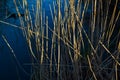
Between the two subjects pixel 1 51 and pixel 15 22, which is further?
pixel 15 22

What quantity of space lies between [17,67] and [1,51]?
42cm

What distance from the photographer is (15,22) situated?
157 inches

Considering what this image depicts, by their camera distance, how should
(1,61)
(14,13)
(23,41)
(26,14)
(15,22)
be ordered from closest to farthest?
(26,14)
(1,61)
(23,41)
(15,22)
(14,13)

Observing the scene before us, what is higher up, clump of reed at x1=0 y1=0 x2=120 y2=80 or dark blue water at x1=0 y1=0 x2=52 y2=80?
clump of reed at x1=0 y1=0 x2=120 y2=80

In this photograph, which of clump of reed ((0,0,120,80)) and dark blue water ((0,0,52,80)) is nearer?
clump of reed ((0,0,120,80))

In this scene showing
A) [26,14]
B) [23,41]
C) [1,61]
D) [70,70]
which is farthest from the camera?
[23,41]

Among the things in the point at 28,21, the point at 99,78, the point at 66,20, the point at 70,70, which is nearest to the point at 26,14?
the point at 28,21

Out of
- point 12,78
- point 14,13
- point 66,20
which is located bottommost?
point 12,78

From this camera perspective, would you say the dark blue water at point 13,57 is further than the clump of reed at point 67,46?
Yes

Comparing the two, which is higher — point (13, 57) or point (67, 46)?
point (67, 46)

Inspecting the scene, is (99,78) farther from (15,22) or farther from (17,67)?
(15,22)

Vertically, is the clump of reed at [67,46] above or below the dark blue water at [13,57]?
above

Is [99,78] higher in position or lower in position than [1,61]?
higher

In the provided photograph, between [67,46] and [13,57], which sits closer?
[67,46]
